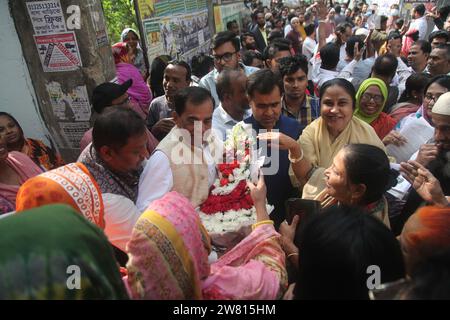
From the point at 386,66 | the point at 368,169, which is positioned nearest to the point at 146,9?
the point at 386,66

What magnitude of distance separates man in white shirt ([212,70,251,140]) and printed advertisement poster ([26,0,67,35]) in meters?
1.56

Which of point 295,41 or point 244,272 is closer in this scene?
point 244,272

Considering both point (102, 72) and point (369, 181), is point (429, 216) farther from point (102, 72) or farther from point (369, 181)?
point (102, 72)

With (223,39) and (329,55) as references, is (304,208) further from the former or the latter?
(329,55)

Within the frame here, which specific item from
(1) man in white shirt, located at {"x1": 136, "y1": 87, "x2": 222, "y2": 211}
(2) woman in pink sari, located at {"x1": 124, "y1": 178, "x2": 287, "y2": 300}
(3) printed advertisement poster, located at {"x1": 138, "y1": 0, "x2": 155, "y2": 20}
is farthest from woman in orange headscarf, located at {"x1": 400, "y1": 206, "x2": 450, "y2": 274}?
(3) printed advertisement poster, located at {"x1": 138, "y1": 0, "x2": 155, "y2": 20}

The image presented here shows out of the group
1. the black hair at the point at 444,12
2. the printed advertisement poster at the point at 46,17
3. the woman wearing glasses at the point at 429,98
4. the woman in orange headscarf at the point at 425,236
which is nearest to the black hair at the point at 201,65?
the printed advertisement poster at the point at 46,17

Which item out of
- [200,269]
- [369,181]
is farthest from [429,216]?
[200,269]

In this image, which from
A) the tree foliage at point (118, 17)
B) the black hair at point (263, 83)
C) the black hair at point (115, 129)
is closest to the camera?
the black hair at point (115, 129)

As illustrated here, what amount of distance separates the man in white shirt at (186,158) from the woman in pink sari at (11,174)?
98cm

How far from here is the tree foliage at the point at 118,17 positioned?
6457 millimetres

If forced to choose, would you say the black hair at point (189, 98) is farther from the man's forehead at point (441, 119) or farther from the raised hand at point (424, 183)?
the man's forehead at point (441, 119)

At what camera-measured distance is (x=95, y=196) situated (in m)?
1.55

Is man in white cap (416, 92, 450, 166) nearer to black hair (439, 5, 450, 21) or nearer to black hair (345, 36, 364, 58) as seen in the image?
black hair (345, 36, 364, 58)
